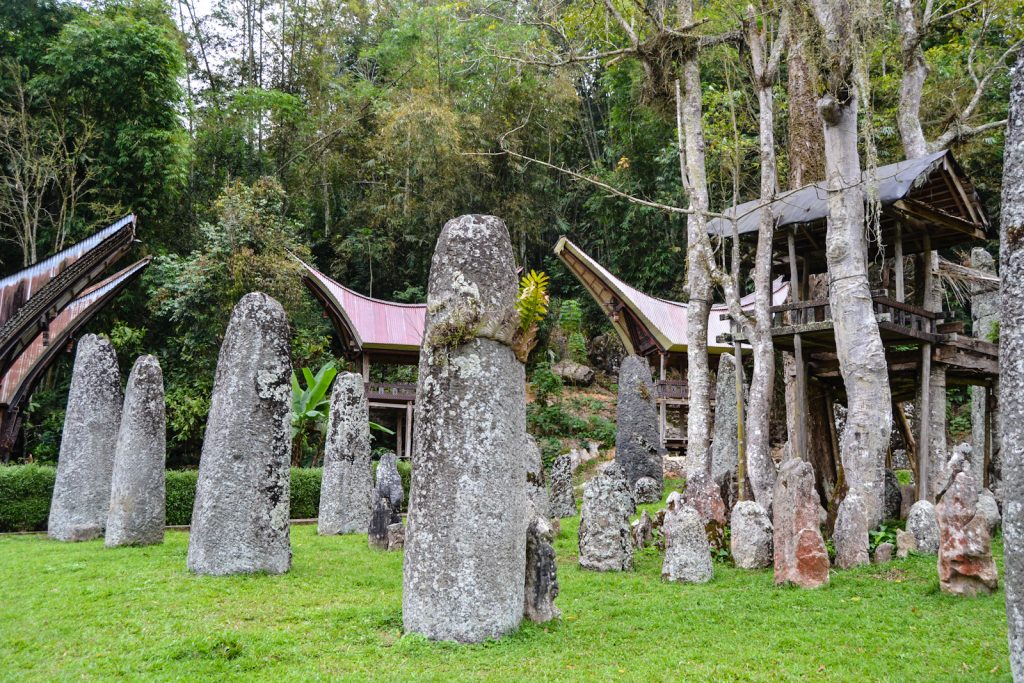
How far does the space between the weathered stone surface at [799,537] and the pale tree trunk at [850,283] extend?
3361 mm

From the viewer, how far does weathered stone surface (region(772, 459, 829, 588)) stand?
25.7 ft

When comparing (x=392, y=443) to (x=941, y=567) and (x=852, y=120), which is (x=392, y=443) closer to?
(x=852, y=120)

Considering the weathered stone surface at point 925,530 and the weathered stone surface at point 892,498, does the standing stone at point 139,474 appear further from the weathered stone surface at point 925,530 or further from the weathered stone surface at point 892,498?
the weathered stone surface at point 892,498

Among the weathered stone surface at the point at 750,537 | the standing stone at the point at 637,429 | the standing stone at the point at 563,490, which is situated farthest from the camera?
the standing stone at the point at 637,429

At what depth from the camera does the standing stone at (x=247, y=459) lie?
828cm

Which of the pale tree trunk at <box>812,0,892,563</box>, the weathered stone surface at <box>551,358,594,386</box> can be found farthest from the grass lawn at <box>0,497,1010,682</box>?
the weathered stone surface at <box>551,358,594,386</box>

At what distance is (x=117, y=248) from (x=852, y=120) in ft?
52.0

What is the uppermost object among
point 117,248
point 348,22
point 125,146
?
point 348,22

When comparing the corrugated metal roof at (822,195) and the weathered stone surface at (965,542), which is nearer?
the weathered stone surface at (965,542)

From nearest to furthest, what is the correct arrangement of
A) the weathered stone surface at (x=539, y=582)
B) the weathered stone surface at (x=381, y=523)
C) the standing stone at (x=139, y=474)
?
the weathered stone surface at (x=539, y=582)
the standing stone at (x=139, y=474)
the weathered stone surface at (x=381, y=523)

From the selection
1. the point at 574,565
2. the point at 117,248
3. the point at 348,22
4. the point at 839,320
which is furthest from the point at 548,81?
the point at 574,565

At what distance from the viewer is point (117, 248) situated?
18.4 m

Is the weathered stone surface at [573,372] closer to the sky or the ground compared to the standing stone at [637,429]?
closer to the sky

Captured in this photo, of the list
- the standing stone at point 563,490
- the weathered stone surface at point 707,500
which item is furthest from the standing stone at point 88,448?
the weathered stone surface at point 707,500
